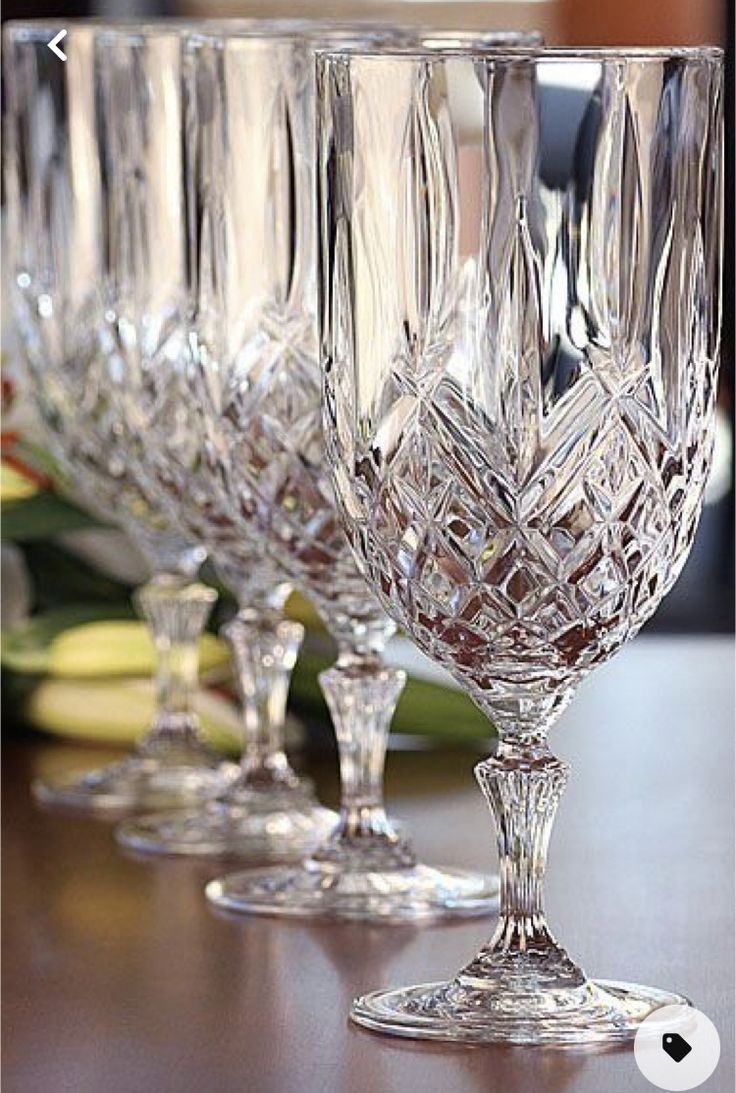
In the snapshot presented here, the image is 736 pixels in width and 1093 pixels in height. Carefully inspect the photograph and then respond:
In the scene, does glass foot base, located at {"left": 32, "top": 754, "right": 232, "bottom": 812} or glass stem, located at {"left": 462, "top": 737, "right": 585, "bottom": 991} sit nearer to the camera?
glass stem, located at {"left": 462, "top": 737, "right": 585, "bottom": 991}

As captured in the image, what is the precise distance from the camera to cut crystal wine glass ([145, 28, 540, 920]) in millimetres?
833

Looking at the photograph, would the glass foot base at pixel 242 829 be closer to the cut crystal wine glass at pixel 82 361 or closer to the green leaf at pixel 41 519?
the cut crystal wine glass at pixel 82 361

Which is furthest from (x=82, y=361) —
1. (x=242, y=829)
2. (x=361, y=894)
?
(x=361, y=894)

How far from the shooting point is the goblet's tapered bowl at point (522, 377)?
A: 640mm

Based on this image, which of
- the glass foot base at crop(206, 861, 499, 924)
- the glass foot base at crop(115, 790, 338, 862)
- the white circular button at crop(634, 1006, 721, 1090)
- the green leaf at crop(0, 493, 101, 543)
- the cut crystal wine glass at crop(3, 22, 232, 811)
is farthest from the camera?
the green leaf at crop(0, 493, 101, 543)

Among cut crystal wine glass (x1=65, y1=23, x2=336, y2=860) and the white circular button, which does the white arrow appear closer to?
cut crystal wine glass (x1=65, y1=23, x2=336, y2=860)

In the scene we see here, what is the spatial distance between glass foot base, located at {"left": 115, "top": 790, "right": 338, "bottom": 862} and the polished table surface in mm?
15

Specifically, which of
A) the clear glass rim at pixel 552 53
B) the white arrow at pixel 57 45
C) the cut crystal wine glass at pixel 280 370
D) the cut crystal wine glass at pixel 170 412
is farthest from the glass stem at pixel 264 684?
the clear glass rim at pixel 552 53

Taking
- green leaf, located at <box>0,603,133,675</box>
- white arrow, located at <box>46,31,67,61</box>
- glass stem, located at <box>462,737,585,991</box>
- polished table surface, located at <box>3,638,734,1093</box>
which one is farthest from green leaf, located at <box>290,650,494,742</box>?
glass stem, located at <box>462,737,585,991</box>

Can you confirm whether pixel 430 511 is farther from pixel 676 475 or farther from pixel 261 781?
pixel 261 781

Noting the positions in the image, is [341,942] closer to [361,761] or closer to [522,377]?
[361,761]

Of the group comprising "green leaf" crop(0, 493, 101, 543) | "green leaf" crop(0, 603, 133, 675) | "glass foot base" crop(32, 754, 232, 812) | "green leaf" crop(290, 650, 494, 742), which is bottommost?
"glass foot base" crop(32, 754, 232, 812)

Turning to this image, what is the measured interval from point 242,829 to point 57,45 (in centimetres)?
32

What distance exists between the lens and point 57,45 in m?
1.05
